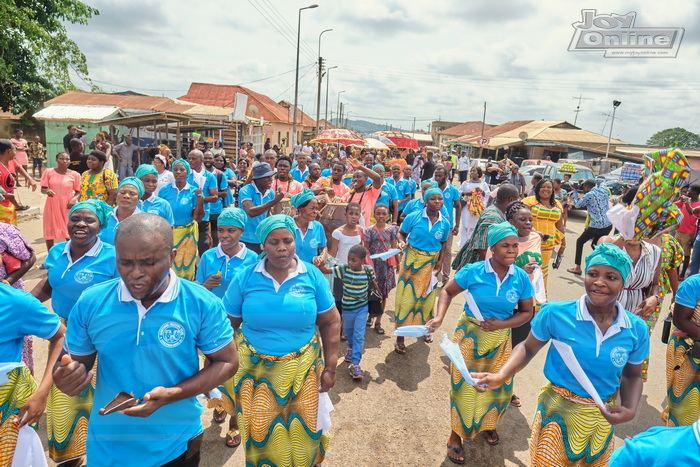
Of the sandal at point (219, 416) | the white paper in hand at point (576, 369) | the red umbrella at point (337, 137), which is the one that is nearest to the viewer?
the white paper in hand at point (576, 369)

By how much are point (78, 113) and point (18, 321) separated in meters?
20.6

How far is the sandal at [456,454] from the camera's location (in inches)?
138

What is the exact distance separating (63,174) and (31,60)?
1869 cm

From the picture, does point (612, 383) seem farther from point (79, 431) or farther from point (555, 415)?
point (79, 431)

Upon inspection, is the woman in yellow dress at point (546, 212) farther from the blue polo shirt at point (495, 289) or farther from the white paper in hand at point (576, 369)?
the white paper in hand at point (576, 369)

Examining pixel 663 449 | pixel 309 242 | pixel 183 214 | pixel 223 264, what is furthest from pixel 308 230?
pixel 663 449

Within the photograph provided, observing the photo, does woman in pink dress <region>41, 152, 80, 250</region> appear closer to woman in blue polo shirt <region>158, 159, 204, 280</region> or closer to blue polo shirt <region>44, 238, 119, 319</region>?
woman in blue polo shirt <region>158, 159, 204, 280</region>

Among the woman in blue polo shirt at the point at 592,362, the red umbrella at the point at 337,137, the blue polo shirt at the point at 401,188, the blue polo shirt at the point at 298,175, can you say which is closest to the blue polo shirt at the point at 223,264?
the woman in blue polo shirt at the point at 592,362

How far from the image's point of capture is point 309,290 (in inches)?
108

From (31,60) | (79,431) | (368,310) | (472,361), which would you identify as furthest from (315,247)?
(31,60)

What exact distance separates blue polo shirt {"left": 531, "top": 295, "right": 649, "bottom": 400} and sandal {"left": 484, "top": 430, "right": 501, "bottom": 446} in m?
1.42

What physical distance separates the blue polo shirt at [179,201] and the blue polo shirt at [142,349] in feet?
13.4

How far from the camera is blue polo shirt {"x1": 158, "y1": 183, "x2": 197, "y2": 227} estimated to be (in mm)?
5855

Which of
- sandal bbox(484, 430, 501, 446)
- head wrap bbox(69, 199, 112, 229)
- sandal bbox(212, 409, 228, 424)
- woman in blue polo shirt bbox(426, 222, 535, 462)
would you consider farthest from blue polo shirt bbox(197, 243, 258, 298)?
sandal bbox(484, 430, 501, 446)
